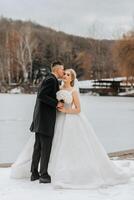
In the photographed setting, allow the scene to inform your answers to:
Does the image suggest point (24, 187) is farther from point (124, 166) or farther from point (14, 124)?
point (14, 124)

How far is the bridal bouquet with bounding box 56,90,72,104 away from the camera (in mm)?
5246

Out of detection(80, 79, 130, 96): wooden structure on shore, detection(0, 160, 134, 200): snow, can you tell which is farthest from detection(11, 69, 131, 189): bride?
detection(80, 79, 130, 96): wooden structure on shore

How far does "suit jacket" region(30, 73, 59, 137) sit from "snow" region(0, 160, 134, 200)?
0.61 meters

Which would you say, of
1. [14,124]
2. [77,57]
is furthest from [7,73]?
[14,124]

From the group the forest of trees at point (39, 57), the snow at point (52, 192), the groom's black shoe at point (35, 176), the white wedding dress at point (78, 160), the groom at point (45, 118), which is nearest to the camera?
the snow at point (52, 192)

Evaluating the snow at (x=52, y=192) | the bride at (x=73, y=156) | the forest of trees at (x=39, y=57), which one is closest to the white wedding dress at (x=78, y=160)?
the bride at (x=73, y=156)

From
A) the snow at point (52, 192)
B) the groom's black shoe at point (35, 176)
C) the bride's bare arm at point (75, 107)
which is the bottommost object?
the snow at point (52, 192)

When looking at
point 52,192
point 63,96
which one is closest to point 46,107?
point 63,96

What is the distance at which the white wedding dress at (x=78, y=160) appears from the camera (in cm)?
494

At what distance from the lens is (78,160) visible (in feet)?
16.5

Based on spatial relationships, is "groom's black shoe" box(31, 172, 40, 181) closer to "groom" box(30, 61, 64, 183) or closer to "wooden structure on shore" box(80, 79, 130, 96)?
Result: "groom" box(30, 61, 64, 183)

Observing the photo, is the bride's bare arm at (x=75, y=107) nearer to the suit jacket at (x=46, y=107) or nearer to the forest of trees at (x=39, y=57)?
the suit jacket at (x=46, y=107)

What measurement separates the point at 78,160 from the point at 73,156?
0.07 metres

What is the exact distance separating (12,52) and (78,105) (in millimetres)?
54793
